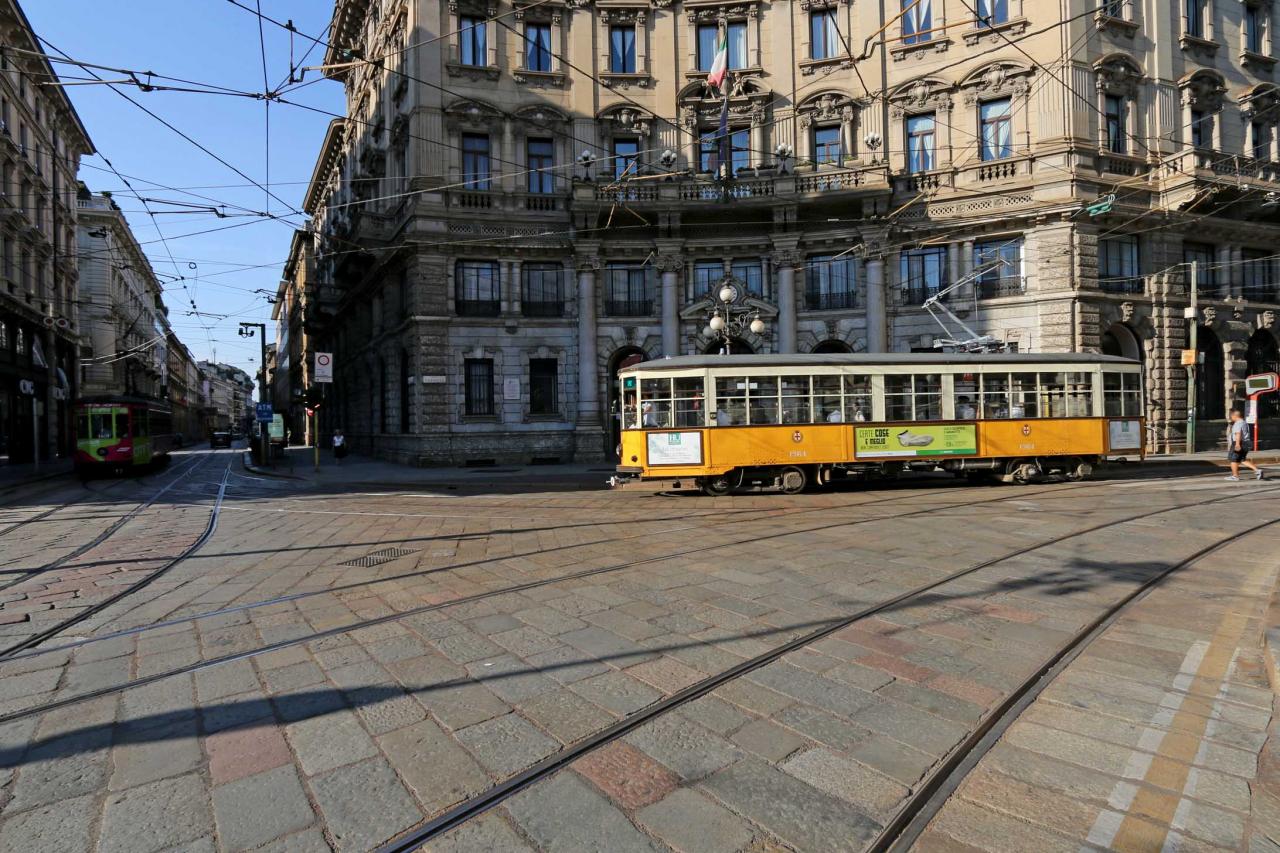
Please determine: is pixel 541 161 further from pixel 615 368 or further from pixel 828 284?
pixel 828 284

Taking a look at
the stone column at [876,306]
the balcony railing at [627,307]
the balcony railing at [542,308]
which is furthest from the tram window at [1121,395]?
the balcony railing at [542,308]

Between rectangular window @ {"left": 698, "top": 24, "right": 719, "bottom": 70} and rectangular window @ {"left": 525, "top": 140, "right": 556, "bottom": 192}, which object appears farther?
rectangular window @ {"left": 698, "top": 24, "right": 719, "bottom": 70}

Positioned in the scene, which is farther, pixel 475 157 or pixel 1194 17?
pixel 1194 17

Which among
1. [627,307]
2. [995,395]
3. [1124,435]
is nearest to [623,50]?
[627,307]

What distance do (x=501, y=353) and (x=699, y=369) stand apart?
1168 centimetres

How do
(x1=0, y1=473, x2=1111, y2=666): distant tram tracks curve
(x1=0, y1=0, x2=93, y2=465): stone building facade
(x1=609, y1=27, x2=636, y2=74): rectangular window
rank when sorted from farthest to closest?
(x1=0, y1=0, x2=93, y2=465): stone building facade
(x1=609, y1=27, x2=636, y2=74): rectangular window
(x1=0, y1=473, x2=1111, y2=666): distant tram tracks curve

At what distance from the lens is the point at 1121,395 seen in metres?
14.6

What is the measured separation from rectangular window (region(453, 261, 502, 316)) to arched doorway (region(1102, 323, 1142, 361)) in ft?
69.3

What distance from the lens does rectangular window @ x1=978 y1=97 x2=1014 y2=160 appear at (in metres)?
21.6

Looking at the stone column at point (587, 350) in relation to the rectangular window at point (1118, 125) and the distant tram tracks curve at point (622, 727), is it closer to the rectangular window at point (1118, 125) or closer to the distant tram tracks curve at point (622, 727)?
the distant tram tracks curve at point (622, 727)

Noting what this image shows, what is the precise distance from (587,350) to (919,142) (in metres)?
13.8

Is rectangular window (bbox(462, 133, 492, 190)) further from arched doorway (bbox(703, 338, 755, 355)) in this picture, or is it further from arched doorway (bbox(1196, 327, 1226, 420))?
arched doorway (bbox(1196, 327, 1226, 420))

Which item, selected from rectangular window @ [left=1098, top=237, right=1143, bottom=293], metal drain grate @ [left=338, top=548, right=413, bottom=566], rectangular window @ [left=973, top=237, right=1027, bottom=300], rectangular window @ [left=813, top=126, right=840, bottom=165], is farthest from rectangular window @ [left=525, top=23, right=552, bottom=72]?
metal drain grate @ [left=338, top=548, right=413, bottom=566]

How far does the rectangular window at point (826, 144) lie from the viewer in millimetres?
23094
